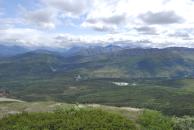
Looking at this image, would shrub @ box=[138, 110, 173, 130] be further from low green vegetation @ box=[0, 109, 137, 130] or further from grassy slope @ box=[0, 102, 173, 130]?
low green vegetation @ box=[0, 109, 137, 130]

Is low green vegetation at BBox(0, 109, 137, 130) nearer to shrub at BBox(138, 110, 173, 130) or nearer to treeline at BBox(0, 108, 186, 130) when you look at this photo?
treeline at BBox(0, 108, 186, 130)

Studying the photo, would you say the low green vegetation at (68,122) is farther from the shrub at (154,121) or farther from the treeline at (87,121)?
the shrub at (154,121)

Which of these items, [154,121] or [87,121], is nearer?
[87,121]

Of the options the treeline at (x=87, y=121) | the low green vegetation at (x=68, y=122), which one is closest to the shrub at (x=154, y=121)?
the treeline at (x=87, y=121)

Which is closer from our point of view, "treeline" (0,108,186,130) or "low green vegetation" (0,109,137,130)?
"low green vegetation" (0,109,137,130)

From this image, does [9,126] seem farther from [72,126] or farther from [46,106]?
[46,106]

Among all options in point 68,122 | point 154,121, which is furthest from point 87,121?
point 154,121

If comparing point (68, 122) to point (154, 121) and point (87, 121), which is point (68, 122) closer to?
point (87, 121)

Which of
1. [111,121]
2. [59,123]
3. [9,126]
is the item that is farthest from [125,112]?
[9,126]

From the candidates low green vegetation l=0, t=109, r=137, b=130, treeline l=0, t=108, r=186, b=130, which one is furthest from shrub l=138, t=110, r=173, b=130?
low green vegetation l=0, t=109, r=137, b=130

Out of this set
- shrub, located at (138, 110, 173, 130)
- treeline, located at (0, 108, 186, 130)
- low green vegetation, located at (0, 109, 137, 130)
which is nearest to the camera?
low green vegetation, located at (0, 109, 137, 130)

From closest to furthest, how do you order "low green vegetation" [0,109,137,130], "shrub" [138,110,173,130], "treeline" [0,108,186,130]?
"low green vegetation" [0,109,137,130] < "treeline" [0,108,186,130] < "shrub" [138,110,173,130]
